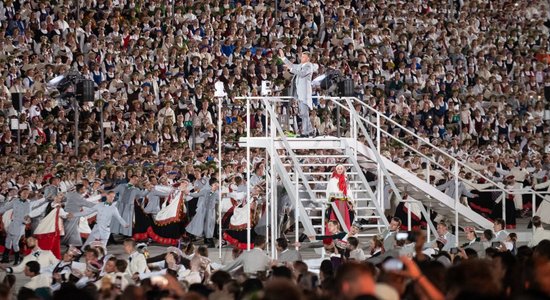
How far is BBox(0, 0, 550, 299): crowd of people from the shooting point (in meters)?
22.0

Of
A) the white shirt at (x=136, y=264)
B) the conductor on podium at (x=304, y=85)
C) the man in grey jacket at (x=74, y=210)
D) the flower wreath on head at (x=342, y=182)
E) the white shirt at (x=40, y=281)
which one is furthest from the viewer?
the conductor on podium at (x=304, y=85)

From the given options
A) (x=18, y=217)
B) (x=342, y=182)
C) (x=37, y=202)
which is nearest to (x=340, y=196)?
(x=342, y=182)

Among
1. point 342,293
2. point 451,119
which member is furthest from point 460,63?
point 342,293

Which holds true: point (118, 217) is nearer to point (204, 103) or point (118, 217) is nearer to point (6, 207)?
point (6, 207)

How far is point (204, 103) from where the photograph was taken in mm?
27938

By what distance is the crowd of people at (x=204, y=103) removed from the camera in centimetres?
2195

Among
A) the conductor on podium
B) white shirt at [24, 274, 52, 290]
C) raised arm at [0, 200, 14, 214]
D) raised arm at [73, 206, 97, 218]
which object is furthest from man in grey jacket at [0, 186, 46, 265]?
white shirt at [24, 274, 52, 290]

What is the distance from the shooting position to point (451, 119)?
31.2m

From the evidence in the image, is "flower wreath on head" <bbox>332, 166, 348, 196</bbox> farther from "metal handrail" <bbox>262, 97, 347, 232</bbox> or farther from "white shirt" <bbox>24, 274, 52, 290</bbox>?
"white shirt" <bbox>24, 274, 52, 290</bbox>

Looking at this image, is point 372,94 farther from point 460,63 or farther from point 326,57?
point 460,63

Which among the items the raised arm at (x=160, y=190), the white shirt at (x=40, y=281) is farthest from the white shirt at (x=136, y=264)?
the raised arm at (x=160, y=190)

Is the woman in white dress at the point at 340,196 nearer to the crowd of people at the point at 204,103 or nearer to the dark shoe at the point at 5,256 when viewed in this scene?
the crowd of people at the point at 204,103

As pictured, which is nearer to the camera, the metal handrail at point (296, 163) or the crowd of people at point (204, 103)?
the metal handrail at point (296, 163)

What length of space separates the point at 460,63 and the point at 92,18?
1019cm
